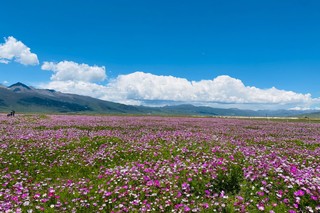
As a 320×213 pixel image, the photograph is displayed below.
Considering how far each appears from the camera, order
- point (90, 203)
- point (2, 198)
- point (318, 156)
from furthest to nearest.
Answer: point (318, 156) → point (2, 198) → point (90, 203)

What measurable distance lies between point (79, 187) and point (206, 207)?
4.72 metres

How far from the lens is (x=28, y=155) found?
44.8 ft

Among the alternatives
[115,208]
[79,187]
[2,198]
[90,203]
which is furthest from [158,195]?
[2,198]

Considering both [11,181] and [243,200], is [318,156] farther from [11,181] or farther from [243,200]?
[11,181]

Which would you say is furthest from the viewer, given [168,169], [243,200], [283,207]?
[168,169]

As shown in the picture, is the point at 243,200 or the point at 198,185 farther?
the point at 198,185

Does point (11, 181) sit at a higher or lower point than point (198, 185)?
lower

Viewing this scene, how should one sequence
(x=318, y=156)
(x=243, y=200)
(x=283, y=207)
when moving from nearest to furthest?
(x=283, y=207)
(x=243, y=200)
(x=318, y=156)

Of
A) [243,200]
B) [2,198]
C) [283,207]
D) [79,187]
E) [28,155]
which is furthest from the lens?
[28,155]

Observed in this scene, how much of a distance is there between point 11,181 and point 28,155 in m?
4.14

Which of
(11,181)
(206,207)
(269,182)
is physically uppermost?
(269,182)

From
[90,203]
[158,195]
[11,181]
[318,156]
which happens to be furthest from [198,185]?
[318,156]

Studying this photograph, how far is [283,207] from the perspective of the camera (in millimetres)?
6246

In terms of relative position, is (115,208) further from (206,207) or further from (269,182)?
(269,182)
